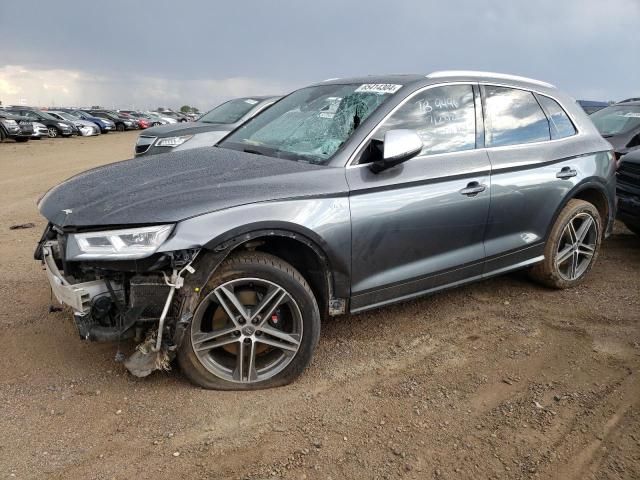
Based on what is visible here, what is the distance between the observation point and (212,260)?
9.02 feet

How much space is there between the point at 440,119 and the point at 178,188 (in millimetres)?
1803

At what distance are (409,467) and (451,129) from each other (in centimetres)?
220

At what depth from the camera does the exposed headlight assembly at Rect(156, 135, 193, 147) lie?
8328 mm

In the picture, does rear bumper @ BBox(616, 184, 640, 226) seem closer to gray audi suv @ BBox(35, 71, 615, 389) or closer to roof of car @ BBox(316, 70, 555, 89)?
gray audi suv @ BBox(35, 71, 615, 389)

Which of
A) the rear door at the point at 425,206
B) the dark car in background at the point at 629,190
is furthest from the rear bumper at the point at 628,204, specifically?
the rear door at the point at 425,206

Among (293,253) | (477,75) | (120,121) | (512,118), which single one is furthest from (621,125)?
(120,121)

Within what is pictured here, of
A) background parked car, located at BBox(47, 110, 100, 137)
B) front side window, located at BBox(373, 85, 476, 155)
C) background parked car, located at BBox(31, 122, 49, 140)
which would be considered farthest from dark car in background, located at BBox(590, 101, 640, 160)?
background parked car, located at BBox(47, 110, 100, 137)

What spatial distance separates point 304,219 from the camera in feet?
9.63

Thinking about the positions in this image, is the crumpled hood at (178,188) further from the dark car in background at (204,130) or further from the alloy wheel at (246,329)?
the dark car in background at (204,130)

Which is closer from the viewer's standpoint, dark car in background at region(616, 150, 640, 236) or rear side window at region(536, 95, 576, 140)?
rear side window at region(536, 95, 576, 140)

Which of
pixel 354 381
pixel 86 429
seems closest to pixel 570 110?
pixel 354 381

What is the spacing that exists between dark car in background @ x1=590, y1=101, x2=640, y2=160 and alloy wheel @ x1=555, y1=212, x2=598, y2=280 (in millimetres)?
3050

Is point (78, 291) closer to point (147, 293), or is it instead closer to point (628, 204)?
point (147, 293)

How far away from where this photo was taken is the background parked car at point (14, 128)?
21.0 m
